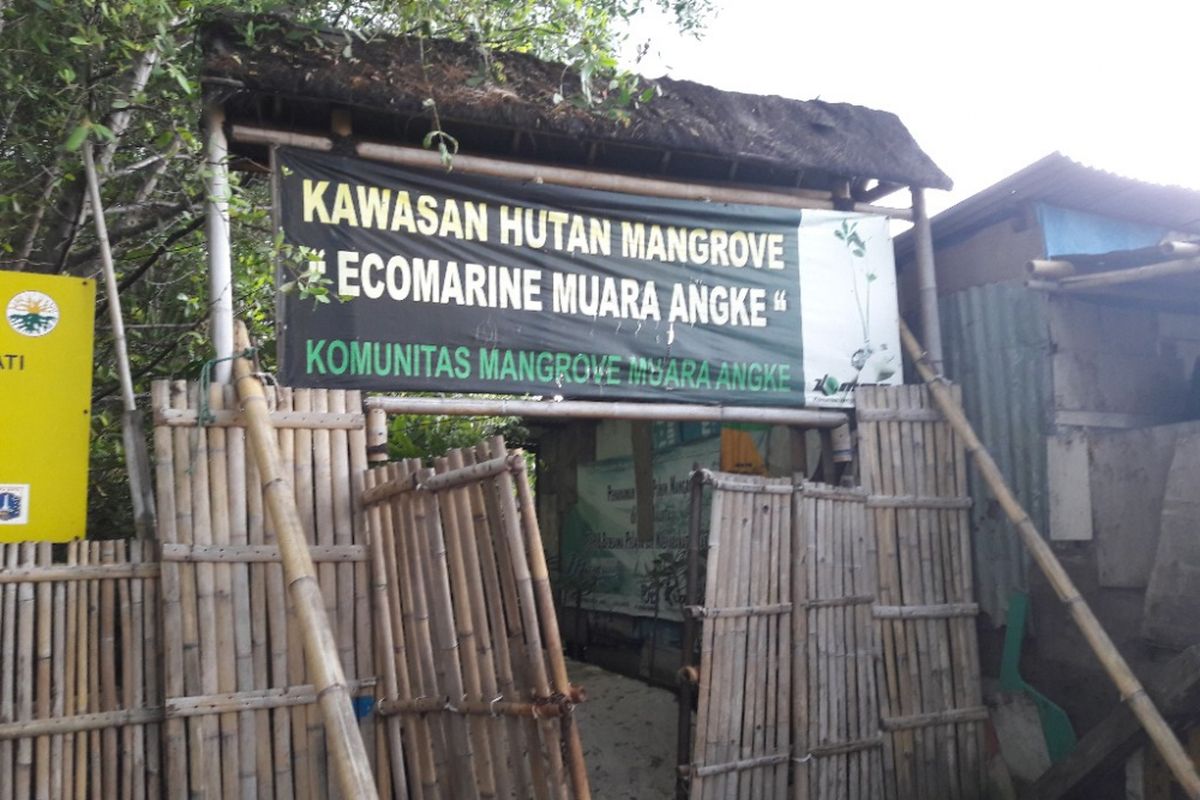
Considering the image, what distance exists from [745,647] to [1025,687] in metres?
2.11

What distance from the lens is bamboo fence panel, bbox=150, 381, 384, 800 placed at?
4.82 meters

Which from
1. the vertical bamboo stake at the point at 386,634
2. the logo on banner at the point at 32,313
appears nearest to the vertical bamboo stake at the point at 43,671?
the logo on banner at the point at 32,313

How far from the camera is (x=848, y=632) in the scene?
21.0 ft

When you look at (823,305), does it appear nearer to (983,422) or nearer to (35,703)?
(983,422)

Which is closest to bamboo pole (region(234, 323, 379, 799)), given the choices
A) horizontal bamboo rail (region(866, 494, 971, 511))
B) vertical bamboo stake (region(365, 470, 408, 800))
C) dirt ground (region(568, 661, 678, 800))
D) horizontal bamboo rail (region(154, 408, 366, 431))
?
horizontal bamboo rail (region(154, 408, 366, 431))

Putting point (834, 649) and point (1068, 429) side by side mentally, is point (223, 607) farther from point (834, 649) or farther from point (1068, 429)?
point (1068, 429)

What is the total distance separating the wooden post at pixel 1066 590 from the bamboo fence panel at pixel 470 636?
314cm

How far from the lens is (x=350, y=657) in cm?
518

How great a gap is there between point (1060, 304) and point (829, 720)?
3.02 metres

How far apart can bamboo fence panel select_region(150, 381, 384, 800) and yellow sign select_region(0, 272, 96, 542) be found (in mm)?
391

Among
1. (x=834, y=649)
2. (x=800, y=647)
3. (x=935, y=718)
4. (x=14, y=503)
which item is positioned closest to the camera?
(x=14, y=503)

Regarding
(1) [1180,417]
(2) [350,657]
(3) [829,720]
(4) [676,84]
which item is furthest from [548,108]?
(1) [1180,417]

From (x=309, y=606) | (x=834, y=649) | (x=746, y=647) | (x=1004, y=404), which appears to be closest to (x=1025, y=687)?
(x=834, y=649)

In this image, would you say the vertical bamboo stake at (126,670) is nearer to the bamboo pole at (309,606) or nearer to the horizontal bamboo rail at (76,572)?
the horizontal bamboo rail at (76,572)
